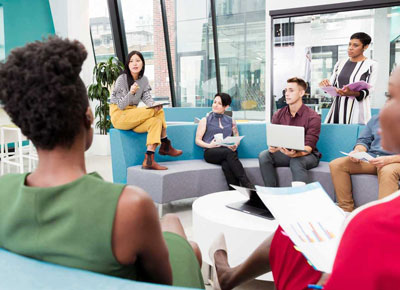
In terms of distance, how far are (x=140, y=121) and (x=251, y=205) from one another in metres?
1.84

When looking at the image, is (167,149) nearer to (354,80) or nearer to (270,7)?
(354,80)

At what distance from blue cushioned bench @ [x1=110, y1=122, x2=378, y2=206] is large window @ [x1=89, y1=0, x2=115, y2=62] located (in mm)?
5200

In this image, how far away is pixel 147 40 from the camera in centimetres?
852

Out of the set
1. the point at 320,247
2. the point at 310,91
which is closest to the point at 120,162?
the point at 320,247

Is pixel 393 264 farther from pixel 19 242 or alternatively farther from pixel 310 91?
pixel 310 91

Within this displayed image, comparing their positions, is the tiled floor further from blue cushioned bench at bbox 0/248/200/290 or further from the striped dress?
the striped dress

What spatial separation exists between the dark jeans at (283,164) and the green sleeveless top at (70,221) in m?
2.98

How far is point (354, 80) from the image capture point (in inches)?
168

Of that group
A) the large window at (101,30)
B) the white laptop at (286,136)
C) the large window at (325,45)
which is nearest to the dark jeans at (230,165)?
the white laptop at (286,136)

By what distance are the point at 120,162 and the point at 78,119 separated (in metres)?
3.21

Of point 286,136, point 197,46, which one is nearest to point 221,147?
point 286,136

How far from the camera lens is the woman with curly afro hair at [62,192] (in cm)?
85

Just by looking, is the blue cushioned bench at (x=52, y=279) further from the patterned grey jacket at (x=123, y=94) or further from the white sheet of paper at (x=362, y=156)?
the patterned grey jacket at (x=123, y=94)

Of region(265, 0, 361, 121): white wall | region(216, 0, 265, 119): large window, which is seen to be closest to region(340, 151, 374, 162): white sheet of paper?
region(265, 0, 361, 121): white wall
